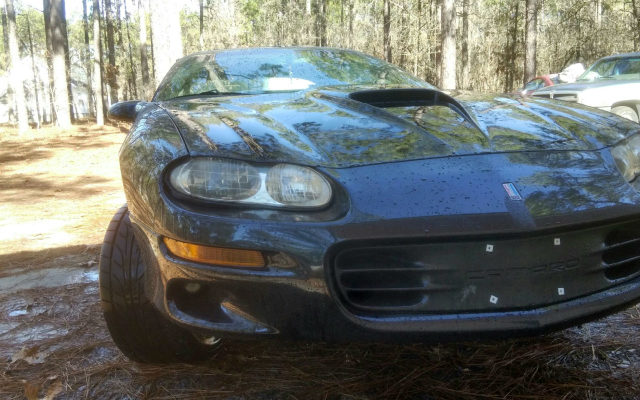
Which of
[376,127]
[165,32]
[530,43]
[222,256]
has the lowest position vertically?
[222,256]

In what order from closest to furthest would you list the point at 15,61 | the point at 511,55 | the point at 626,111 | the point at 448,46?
the point at 626,111, the point at 448,46, the point at 15,61, the point at 511,55

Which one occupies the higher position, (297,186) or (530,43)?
(530,43)

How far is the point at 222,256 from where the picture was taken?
1410mm

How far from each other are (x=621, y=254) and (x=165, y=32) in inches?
285

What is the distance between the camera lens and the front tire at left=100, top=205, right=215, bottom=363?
1.84m

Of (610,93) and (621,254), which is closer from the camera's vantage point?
(621,254)

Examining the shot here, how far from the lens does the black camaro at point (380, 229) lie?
1.38 metres

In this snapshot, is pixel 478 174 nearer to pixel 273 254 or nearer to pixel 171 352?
pixel 273 254

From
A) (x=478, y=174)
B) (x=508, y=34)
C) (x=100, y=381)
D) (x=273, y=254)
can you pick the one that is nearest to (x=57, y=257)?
(x=100, y=381)

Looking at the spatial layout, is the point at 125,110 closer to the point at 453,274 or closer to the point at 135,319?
the point at 135,319

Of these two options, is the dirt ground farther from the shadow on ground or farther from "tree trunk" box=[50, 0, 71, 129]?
"tree trunk" box=[50, 0, 71, 129]

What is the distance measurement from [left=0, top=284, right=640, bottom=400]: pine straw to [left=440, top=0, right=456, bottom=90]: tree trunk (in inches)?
430

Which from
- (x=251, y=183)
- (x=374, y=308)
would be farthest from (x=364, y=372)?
(x=251, y=183)

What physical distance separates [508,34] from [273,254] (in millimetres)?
28442
